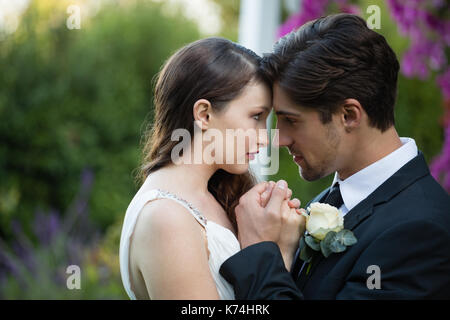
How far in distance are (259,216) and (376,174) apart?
56 centimetres

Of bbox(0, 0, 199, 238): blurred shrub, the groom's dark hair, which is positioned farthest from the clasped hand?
bbox(0, 0, 199, 238): blurred shrub

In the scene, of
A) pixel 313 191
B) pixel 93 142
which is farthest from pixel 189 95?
pixel 93 142

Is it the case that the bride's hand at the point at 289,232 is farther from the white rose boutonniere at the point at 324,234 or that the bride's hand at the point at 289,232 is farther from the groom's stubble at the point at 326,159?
the groom's stubble at the point at 326,159

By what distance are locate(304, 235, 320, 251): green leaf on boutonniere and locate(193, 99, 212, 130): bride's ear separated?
2.19ft

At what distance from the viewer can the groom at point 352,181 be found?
2.00 meters

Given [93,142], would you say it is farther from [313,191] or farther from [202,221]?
[202,221]

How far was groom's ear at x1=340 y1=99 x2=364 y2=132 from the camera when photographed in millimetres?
2383

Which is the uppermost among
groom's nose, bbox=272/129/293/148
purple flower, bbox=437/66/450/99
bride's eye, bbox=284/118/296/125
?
purple flower, bbox=437/66/450/99

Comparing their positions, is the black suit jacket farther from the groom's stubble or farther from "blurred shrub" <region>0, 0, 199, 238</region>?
"blurred shrub" <region>0, 0, 199, 238</region>

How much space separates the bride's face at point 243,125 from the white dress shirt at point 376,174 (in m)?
0.46

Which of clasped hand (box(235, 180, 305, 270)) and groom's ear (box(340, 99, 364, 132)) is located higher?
groom's ear (box(340, 99, 364, 132))

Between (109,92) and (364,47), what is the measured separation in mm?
6201

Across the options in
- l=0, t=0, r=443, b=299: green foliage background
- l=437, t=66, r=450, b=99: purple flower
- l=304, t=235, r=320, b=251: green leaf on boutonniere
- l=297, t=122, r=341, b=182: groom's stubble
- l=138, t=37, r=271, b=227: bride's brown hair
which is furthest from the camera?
l=0, t=0, r=443, b=299: green foliage background

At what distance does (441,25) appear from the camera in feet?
13.9
